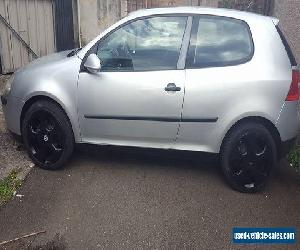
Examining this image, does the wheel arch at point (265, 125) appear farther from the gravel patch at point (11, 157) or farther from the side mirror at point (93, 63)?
the gravel patch at point (11, 157)

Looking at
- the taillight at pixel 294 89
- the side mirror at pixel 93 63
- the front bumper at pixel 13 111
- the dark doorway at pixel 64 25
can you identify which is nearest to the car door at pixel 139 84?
the side mirror at pixel 93 63

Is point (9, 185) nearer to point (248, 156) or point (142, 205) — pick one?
point (142, 205)

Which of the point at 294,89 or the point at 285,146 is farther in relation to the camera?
the point at 285,146

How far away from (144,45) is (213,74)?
31.8 inches

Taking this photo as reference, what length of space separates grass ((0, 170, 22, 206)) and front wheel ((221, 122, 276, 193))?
229 centimetres

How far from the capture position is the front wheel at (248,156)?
13.2ft

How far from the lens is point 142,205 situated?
3912 mm

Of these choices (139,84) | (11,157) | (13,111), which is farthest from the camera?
(11,157)

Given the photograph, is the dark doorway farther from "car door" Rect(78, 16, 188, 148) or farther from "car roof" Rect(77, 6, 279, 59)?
"car door" Rect(78, 16, 188, 148)

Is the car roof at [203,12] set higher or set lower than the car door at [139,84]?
higher

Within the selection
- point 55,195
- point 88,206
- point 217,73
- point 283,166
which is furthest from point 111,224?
point 283,166

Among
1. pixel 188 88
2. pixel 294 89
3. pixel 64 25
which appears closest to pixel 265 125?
pixel 294 89

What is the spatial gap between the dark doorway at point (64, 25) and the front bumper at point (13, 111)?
160 inches

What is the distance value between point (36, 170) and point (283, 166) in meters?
3.12
